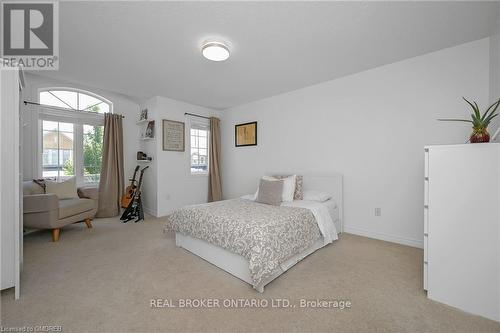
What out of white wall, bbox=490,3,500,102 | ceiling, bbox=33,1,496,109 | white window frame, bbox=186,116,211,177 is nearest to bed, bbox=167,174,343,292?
ceiling, bbox=33,1,496,109

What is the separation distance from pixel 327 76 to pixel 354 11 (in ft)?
4.47

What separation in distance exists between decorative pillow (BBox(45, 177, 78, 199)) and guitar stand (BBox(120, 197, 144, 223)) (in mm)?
794

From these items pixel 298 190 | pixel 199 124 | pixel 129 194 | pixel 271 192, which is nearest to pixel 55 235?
pixel 129 194

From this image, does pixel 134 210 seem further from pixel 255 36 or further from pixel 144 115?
pixel 255 36

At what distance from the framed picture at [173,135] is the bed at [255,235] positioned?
199 centimetres

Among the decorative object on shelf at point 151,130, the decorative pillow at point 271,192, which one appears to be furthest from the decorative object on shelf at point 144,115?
the decorative pillow at point 271,192

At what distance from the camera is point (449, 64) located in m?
2.34

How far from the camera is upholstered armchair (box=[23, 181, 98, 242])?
8.59ft

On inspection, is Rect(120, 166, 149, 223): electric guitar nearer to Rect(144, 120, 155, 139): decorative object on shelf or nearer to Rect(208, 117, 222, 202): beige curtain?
Rect(144, 120, 155, 139): decorative object on shelf

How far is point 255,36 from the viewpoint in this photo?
2111 millimetres

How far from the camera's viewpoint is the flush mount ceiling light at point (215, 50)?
217 cm

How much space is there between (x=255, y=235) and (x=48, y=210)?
110 inches

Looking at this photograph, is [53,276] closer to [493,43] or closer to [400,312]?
[400,312]

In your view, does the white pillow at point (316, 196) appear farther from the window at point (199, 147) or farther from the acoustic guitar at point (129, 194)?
the acoustic guitar at point (129, 194)
